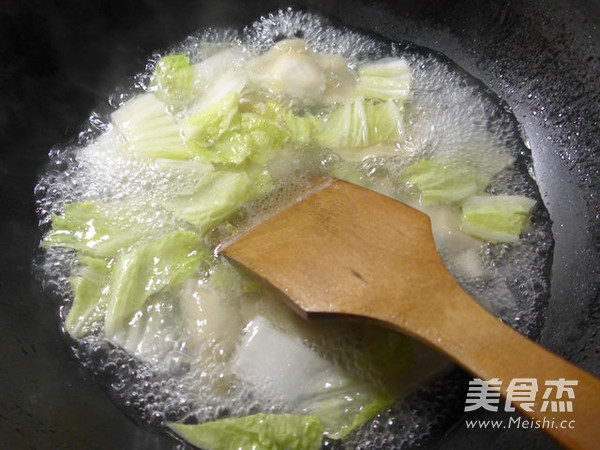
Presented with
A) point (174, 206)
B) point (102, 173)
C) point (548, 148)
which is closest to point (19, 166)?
point (102, 173)

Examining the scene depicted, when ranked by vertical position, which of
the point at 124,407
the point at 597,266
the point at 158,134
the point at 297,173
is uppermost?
the point at 158,134

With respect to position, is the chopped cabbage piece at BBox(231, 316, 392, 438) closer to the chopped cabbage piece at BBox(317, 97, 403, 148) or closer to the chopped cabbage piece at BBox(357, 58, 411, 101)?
the chopped cabbage piece at BBox(317, 97, 403, 148)

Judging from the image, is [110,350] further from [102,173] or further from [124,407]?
[102,173]

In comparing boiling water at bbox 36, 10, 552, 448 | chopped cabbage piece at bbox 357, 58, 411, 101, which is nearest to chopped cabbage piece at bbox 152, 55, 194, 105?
boiling water at bbox 36, 10, 552, 448

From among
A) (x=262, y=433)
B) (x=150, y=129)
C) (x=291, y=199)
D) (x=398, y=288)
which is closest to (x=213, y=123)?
(x=150, y=129)

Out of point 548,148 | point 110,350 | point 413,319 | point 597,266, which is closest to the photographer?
point 413,319

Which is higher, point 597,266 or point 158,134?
point 158,134

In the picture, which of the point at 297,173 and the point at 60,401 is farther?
the point at 297,173

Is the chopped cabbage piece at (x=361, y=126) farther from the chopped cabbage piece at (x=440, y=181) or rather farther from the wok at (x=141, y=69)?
the wok at (x=141, y=69)

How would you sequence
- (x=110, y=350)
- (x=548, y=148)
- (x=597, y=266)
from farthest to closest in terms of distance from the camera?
(x=548, y=148), (x=597, y=266), (x=110, y=350)
